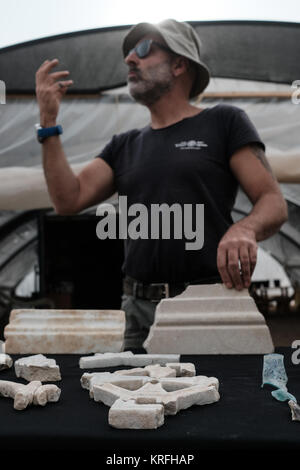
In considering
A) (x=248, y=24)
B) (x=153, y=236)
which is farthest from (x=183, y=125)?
(x=248, y=24)

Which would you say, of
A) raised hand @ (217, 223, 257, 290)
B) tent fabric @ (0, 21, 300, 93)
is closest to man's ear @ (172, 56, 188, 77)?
raised hand @ (217, 223, 257, 290)

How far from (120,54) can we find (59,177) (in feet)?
7.93

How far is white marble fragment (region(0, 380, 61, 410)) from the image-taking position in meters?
1.00

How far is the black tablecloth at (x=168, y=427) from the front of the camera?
0.79 m

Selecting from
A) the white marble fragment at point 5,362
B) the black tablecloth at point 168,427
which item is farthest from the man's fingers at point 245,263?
the white marble fragment at point 5,362

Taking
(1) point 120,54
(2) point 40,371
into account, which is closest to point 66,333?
(2) point 40,371

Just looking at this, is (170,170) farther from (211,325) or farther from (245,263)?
(211,325)

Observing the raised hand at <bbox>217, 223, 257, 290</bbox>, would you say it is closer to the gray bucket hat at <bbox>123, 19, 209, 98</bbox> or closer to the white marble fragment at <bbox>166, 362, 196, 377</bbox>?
the white marble fragment at <bbox>166, 362, 196, 377</bbox>

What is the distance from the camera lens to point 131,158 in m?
2.23

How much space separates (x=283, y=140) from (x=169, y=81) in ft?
7.25

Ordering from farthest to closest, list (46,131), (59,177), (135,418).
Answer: (59,177)
(46,131)
(135,418)

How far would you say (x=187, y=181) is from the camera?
6.77 ft

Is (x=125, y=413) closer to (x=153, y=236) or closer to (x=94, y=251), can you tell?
(x=153, y=236)

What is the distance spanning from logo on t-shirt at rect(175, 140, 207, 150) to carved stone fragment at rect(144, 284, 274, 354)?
66 centimetres
